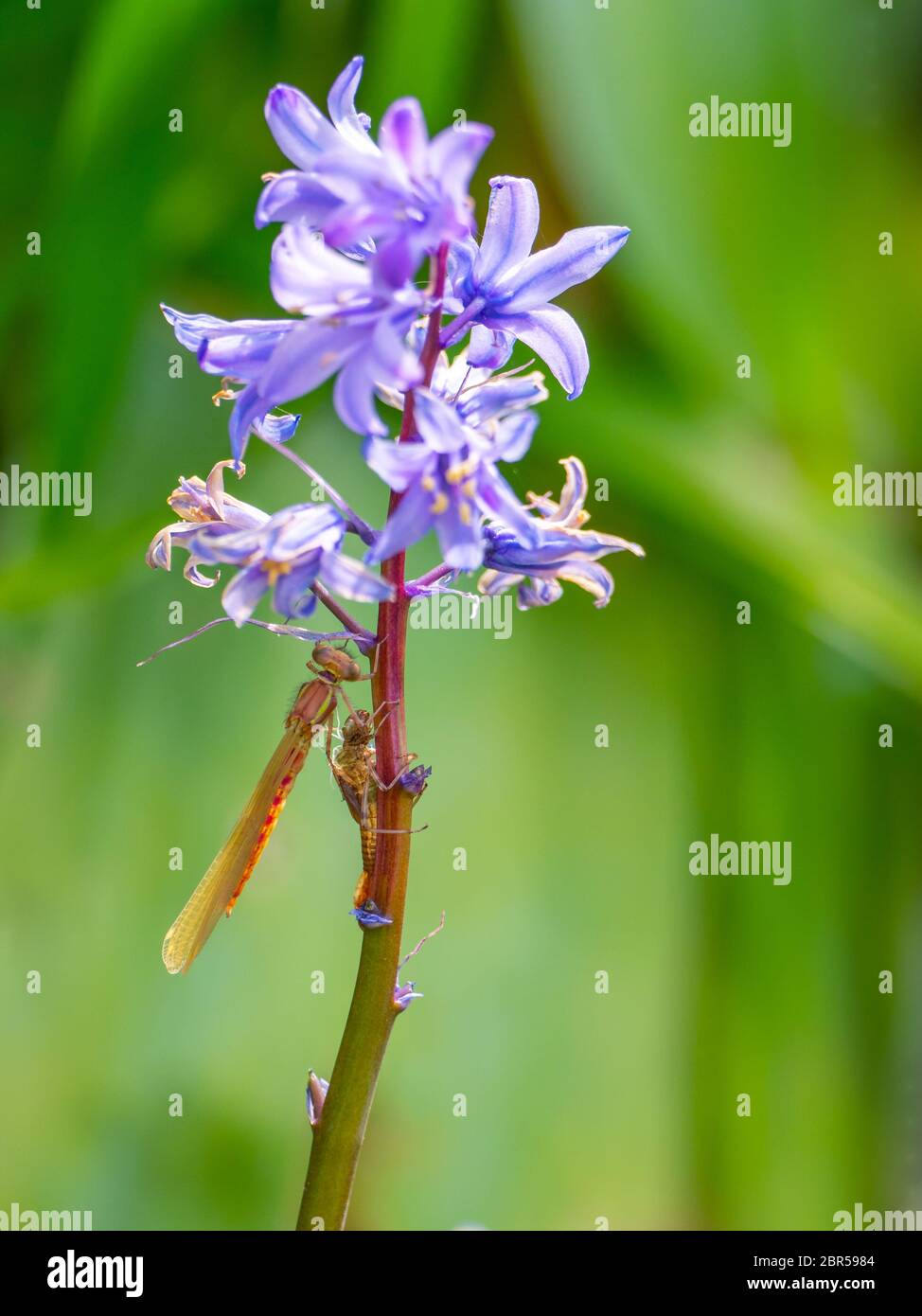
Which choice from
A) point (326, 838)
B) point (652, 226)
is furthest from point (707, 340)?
point (326, 838)

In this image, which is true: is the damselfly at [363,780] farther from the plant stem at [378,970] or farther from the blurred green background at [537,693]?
the blurred green background at [537,693]

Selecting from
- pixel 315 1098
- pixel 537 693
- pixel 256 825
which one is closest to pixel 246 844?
pixel 256 825

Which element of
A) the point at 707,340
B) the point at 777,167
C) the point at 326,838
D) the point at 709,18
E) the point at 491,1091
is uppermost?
the point at 709,18

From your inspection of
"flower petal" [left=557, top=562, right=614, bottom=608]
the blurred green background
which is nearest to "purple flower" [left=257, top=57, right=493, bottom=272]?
"flower petal" [left=557, top=562, right=614, bottom=608]

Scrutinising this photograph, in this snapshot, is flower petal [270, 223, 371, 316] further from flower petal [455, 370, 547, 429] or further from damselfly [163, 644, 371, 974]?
damselfly [163, 644, 371, 974]

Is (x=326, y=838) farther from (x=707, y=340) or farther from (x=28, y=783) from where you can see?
(x=707, y=340)

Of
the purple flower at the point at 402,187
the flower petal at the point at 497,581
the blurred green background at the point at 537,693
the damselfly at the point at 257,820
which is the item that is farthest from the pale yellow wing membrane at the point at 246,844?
the blurred green background at the point at 537,693
